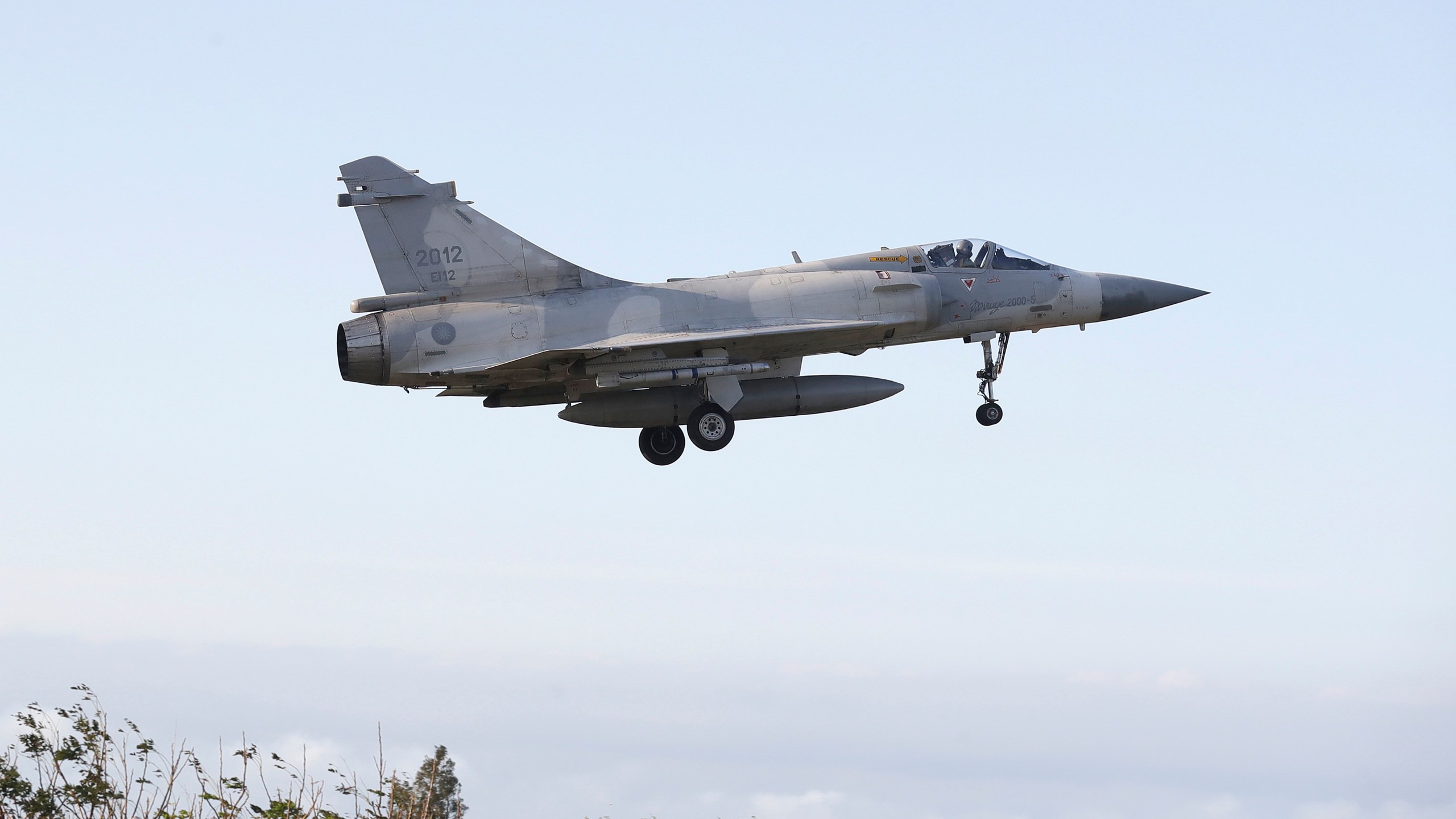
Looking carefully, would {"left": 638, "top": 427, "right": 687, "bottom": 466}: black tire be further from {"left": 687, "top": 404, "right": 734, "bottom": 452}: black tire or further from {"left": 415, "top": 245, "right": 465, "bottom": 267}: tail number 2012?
{"left": 415, "top": 245, "right": 465, "bottom": 267}: tail number 2012

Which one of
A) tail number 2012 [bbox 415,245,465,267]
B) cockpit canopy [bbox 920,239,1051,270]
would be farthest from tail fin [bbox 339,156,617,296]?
cockpit canopy [bbox 920,239,1051,270]

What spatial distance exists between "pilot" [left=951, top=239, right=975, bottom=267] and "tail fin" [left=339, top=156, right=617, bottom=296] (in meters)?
6.38

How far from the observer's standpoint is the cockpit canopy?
28359 millimetres

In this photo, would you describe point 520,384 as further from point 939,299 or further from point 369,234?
point 939,299

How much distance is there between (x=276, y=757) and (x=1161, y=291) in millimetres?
20754

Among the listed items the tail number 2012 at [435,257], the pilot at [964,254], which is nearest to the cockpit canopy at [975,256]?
the pilot at [964,254]

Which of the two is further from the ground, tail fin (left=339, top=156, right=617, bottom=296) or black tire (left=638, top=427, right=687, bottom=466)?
tail fin (left=339, top=156, right=617, bottom=296)

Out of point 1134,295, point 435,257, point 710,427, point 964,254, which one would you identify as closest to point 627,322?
point 710,427

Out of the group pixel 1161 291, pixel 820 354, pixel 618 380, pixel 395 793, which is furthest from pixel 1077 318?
pixel 395 793

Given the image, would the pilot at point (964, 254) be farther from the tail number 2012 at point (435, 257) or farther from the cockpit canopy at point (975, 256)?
the tail number 2012 at point (435, 257)

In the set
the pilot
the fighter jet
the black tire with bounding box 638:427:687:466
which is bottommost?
the black tire with bounding box 638:427:687:466

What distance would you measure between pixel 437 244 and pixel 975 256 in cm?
950

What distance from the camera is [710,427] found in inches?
1061

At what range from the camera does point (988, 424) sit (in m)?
29.2
